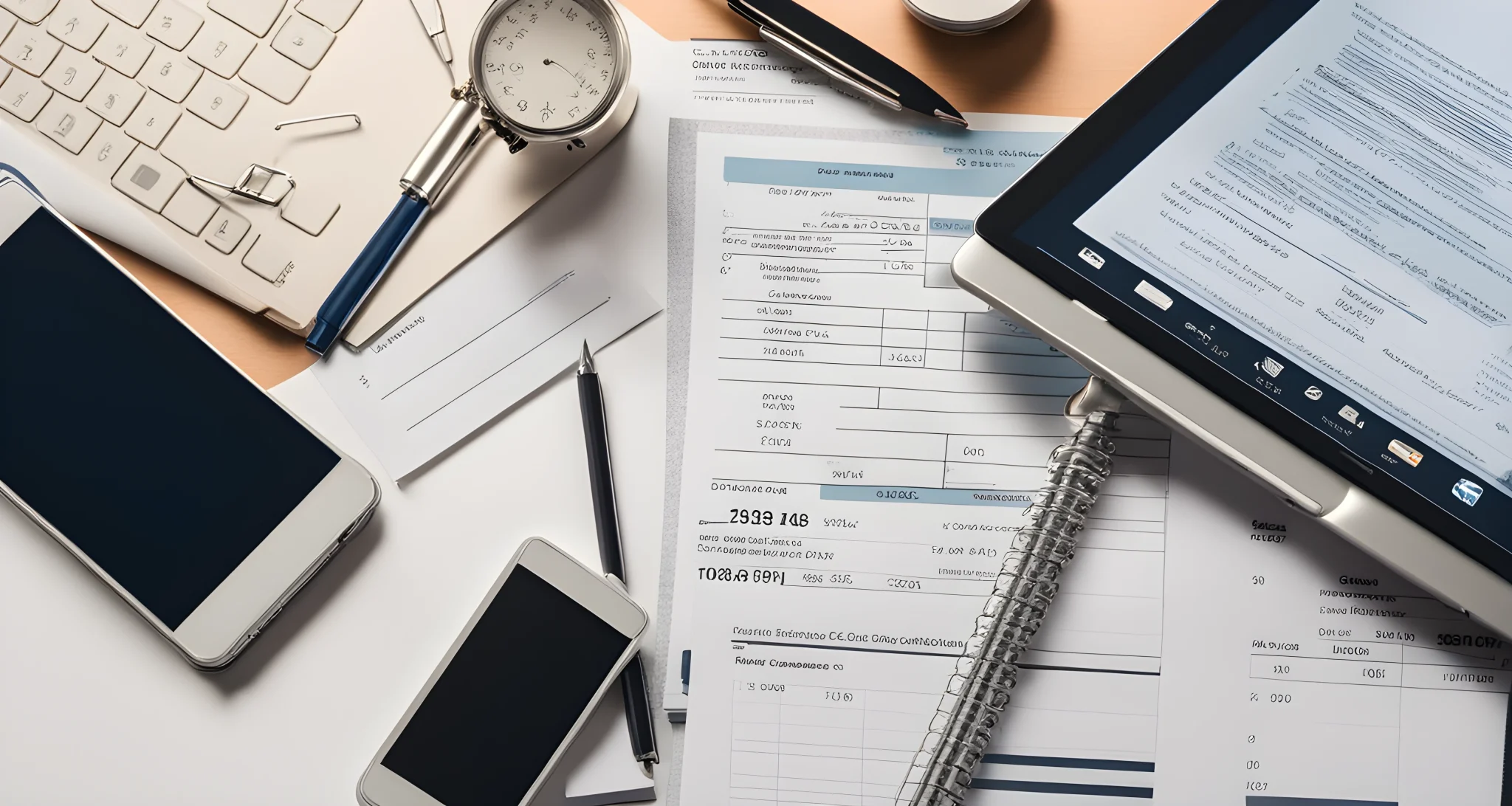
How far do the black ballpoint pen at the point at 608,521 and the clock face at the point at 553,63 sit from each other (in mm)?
152

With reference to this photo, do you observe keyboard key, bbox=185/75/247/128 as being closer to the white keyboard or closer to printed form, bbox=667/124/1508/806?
the white keyboard

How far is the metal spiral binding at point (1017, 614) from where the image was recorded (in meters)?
0.56

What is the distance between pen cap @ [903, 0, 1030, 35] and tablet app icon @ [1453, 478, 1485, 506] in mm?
381

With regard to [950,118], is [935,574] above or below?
below

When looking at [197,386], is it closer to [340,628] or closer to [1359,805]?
[340,628]

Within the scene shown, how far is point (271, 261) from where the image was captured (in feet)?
2.06

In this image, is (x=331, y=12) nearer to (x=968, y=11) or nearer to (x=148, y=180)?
(x=148, y=180)

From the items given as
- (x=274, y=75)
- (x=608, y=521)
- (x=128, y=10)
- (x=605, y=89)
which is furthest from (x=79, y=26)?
(x=608, y=521)

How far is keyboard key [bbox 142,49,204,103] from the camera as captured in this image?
637 mm

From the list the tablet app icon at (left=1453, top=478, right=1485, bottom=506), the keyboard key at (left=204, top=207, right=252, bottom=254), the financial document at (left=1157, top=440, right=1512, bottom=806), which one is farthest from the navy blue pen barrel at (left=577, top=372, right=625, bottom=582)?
the tablet app icon at (left=1453, top=478, right=1485, bottom=506)

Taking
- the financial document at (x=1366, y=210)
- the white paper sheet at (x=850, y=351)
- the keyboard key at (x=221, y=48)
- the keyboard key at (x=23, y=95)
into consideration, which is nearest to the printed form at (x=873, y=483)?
the white paper sheet at (x=850, y=351)

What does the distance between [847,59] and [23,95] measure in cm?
56

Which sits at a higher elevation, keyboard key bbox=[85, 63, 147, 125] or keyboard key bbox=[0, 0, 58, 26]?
keyboard key bbox=[0, 0, 58, 26]

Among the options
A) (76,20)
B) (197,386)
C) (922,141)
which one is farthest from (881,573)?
(76,20)
